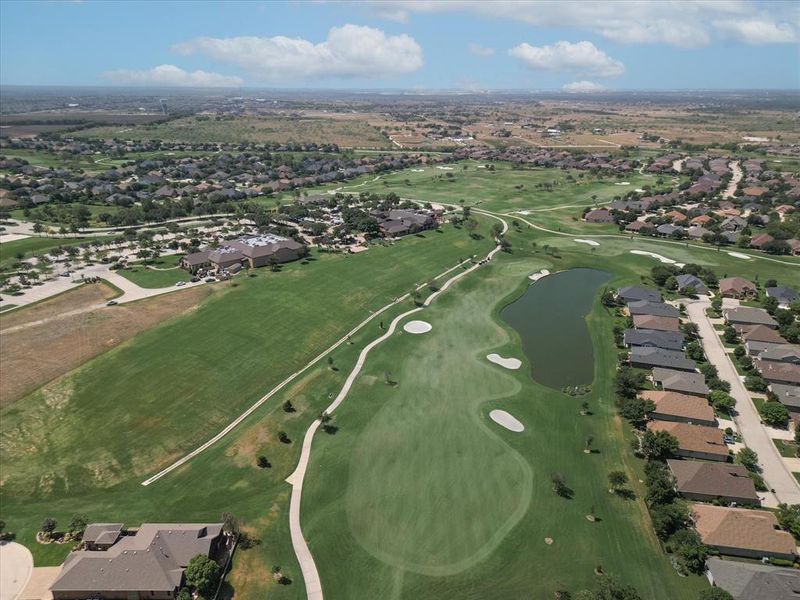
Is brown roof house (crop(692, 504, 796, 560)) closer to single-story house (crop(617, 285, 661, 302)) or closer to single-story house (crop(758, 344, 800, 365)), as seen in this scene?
single-story house (crop(758, 344, 800, 365))

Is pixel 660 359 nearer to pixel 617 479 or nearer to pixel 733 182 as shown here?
pixel 617 479

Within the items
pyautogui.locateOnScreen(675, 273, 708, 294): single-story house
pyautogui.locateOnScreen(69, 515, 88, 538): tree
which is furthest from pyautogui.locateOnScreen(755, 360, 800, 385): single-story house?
pyautogui.locateOnScreen(69, 515, 88, 538): tree

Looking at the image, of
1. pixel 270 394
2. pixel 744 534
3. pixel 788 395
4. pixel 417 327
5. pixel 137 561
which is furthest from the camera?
pixel 417 327

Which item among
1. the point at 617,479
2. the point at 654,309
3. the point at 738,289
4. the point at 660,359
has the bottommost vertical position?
the point at 617,479

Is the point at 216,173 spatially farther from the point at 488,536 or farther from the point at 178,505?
the point at 488,536

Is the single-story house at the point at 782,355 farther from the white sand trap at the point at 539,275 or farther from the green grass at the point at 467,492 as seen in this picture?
the white sand trap at the point at 539,275

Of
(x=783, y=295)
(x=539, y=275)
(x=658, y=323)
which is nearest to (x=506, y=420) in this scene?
(x=658, y=323)

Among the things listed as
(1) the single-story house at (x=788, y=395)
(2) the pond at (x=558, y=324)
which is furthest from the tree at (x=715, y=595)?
(1) the single-story house at (x=788, y=395)

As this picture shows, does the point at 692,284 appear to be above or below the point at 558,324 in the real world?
above
